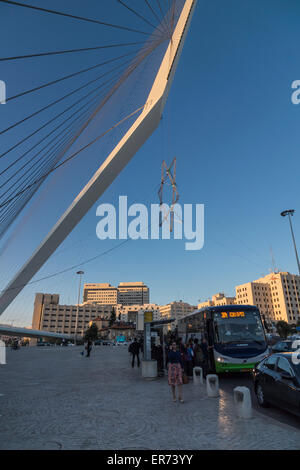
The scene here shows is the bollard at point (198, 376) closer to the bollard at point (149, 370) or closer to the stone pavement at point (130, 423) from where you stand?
the stone pavement at point (130, 423)

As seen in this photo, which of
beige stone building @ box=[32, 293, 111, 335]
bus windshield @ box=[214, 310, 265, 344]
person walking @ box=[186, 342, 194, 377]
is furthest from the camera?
beige stone building @ box=[32, 293, 111, 335]

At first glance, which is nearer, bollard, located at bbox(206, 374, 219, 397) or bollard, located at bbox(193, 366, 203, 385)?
bollard, located at bbox(206, 374, 219, 397)

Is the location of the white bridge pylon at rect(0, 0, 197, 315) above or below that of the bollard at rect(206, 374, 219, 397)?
above

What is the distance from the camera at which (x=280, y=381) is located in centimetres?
670

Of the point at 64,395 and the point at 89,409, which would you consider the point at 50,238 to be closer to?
the point at 64,395

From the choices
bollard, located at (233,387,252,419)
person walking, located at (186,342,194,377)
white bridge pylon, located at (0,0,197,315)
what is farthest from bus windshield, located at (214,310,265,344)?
white bridge pylon, located at (0,0,197,315)

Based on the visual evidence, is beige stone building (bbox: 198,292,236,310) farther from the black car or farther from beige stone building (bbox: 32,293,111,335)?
the black car

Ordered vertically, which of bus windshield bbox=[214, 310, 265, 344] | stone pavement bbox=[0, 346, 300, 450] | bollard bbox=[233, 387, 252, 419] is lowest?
stone pavement bbox=[0, 346, 300, 450]

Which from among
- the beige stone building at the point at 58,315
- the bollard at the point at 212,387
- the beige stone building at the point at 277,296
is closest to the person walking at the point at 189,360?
the bollard at the point at 212,387

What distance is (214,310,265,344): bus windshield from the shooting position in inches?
517

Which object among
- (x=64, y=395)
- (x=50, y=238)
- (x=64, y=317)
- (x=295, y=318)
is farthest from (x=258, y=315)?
(x=64, y=317)

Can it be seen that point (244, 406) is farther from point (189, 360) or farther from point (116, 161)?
point (116, 161)

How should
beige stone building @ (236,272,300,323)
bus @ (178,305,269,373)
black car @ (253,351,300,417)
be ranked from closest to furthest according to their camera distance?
black car @ (253,351,300,417), bus @ (178,305,269,373), beige stone building @ (236,272,300,323)

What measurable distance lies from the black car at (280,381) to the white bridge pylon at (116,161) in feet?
38.9
